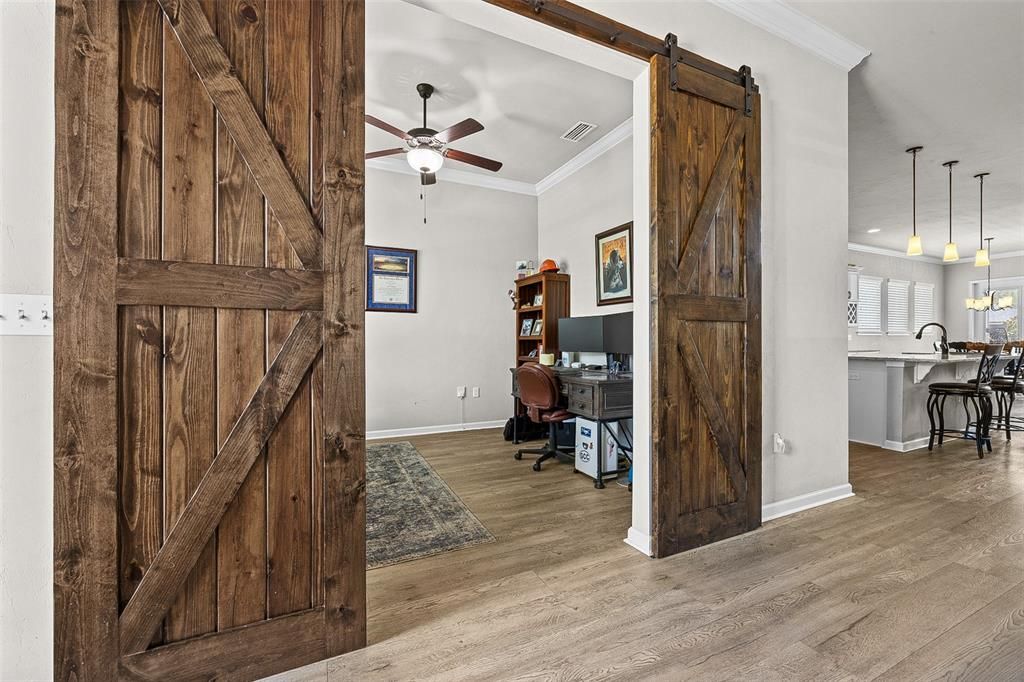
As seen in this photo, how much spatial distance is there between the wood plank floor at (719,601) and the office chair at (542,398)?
0.88 metres

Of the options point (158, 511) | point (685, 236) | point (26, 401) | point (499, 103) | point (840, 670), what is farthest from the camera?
point (499, 103)

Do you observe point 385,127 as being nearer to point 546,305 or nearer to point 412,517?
point 546,305

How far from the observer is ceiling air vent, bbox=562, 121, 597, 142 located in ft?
13.0

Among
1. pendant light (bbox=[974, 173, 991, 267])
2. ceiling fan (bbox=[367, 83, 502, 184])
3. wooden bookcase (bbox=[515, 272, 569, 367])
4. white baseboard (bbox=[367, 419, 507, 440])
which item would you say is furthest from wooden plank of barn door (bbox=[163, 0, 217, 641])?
pendant light (bbox=[974, 173, 991, 267])

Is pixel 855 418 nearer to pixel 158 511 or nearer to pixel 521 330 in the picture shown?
pixel 521 330

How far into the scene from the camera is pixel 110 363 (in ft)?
3.97

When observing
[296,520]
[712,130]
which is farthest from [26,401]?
[712,130]

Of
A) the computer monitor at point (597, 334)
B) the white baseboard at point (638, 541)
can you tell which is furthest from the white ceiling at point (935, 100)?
the white baseboard at point (638, 541)

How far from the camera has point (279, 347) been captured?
55.8 inches

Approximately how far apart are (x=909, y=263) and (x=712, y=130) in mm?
9830

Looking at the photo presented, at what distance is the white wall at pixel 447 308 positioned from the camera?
4.80 meters

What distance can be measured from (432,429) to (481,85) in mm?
3358

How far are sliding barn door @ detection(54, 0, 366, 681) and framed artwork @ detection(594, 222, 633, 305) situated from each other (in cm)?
292

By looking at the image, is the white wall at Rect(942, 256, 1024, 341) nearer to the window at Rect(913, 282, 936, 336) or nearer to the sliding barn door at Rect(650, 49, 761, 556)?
the window at Rect(913, 282, 936, 336)
